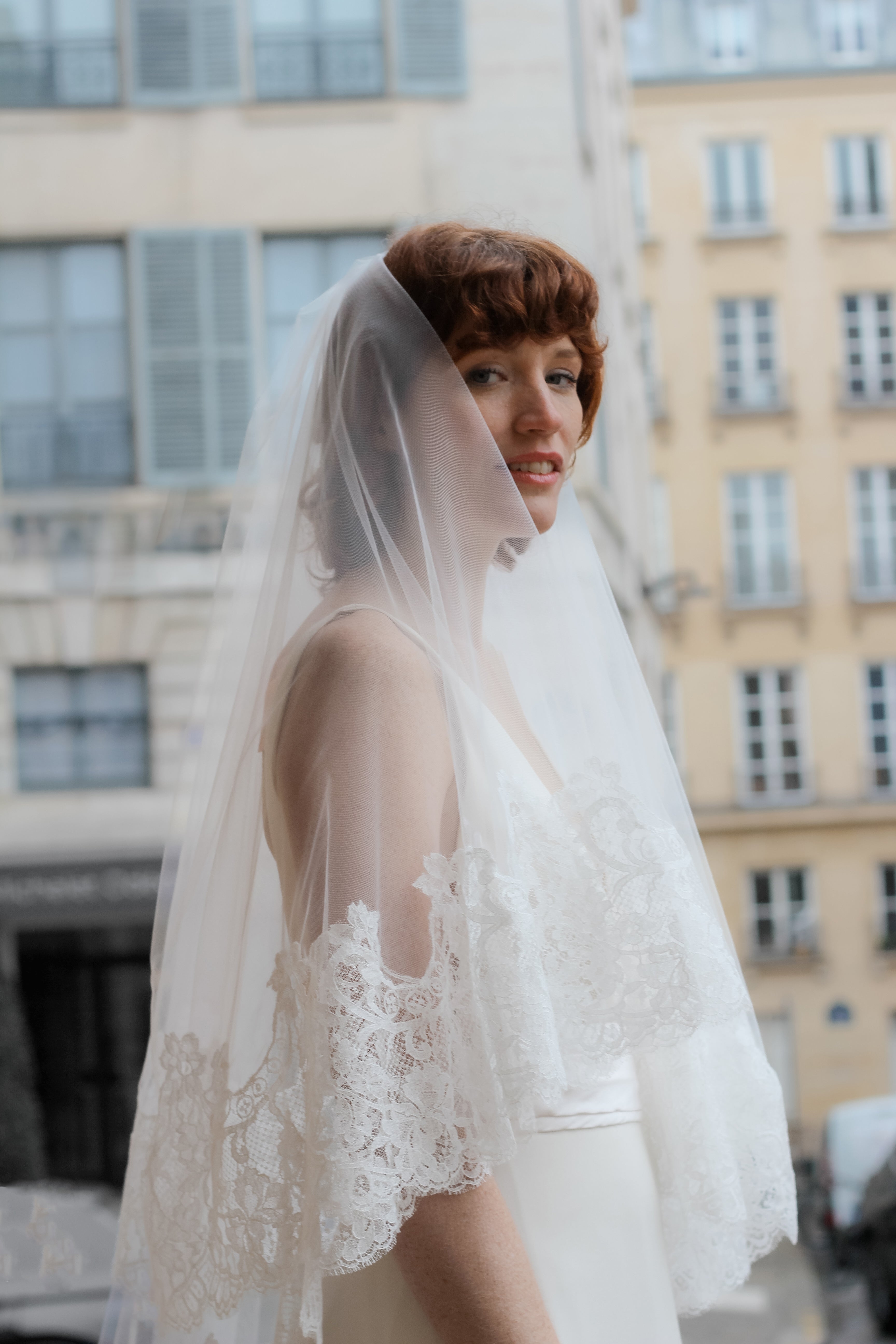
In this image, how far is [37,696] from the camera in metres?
6.91

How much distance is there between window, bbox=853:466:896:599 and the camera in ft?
50.1

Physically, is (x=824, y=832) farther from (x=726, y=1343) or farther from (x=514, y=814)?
(x=514, y=814)

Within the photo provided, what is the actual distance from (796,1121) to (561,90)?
10.7 metres

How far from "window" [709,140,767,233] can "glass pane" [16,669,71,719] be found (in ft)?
36.2

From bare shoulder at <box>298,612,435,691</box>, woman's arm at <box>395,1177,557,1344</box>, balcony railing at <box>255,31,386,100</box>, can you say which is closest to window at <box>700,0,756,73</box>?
balcony railing at <box>255,31,386,100</box>

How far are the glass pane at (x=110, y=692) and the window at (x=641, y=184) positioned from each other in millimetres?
10252

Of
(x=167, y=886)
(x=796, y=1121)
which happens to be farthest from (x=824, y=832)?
(x=167, y=886)

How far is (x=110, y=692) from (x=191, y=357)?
164cm

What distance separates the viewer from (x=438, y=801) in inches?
35.1

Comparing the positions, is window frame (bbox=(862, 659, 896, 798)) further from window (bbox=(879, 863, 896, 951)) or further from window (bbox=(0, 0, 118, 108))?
window (bbox=(0, 0, 118, 108))

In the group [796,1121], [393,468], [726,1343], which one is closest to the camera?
[393,468]

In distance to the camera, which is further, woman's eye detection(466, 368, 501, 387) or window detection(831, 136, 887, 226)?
window detection(831, 136, 887, 226)

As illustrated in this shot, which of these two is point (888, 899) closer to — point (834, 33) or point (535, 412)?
point (834, 33)

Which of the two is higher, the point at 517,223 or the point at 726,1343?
the point at 517,223
